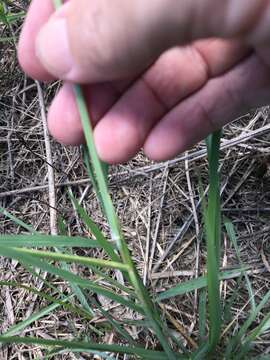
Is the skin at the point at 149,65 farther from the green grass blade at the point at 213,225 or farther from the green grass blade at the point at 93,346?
the green grass blade at the point at 93,346

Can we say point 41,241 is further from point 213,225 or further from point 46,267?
point 213,225

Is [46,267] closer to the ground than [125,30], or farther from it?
closer to the ground

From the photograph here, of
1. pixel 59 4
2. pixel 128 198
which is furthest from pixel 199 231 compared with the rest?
pixel 59 4

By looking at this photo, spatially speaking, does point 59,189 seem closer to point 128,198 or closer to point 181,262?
point 128,198

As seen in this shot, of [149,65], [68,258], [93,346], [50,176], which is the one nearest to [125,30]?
[149,65]

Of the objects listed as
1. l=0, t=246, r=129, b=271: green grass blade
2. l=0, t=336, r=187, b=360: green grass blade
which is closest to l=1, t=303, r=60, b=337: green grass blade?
l=0, t=336, r=187, b=360: green grass blade

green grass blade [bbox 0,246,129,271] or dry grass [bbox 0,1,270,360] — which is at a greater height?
green grass blade [bbox 0,246,129,271]

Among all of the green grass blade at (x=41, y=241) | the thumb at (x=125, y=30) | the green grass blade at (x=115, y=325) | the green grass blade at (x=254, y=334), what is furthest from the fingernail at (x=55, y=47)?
the green grass blade at (x=254, y=334)

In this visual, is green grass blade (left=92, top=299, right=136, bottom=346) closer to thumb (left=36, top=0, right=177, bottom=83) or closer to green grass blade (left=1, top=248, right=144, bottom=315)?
green grass blade (left=1, top=248, right=144, bottom=315)

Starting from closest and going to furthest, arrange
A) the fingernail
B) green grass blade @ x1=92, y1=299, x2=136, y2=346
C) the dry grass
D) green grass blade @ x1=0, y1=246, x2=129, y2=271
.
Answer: green grass blade @ x1=0, y1=246, x2=129, y2=271 → the fingernail → green grass blade @ x1=92, y1=299, x2=136, y2=346 → the dry grass
